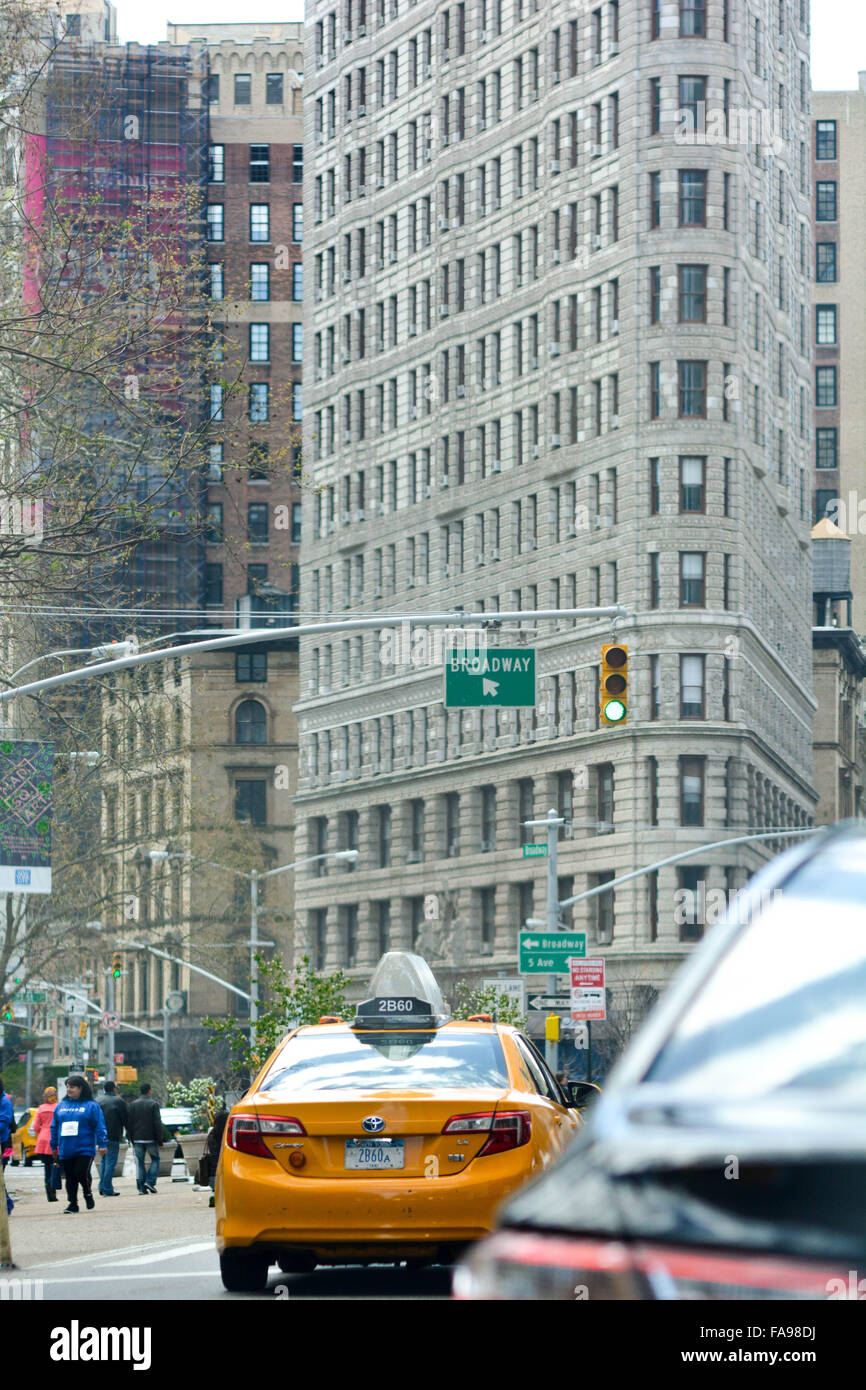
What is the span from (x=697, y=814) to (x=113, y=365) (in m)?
66.0

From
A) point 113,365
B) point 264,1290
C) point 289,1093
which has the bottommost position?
point 264,1290

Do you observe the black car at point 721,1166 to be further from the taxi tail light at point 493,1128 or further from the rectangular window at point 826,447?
the rectangular window at point 826,447

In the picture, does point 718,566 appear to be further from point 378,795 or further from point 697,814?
point 378,795

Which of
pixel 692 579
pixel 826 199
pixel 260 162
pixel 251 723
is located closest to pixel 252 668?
pixel 251 723

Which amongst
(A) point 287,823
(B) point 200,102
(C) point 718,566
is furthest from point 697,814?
(B) point 200,102

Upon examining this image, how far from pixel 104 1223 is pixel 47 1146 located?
13748 mm

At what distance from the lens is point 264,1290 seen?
12367mm

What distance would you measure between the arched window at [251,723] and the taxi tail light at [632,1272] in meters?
123

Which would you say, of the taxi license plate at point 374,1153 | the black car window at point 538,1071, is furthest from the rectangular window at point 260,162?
the taxi license plate at point 374,1153

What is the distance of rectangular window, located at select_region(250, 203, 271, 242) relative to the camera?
132 m

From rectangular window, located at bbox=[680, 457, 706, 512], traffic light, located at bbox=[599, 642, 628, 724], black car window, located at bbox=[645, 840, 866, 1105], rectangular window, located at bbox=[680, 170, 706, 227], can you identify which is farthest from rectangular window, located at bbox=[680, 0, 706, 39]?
black car window, located at bbox=[645, 840, 866, 1105]

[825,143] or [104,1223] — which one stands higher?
[825,143]

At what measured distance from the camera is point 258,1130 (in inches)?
462

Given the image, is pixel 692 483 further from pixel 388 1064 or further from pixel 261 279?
pixel 388 1064
